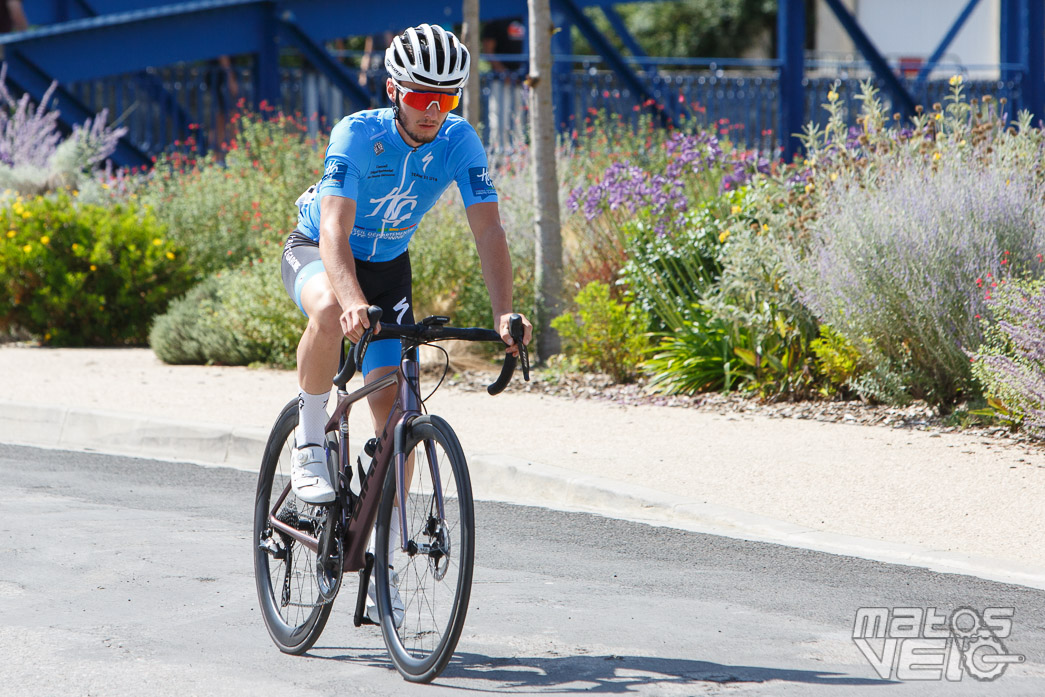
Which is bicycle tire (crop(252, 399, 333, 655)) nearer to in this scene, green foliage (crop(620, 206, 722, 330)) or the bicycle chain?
the bicycle chain

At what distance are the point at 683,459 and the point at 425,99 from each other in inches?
143

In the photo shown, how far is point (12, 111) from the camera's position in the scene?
57.5 feet

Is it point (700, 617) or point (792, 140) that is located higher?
point (792, 140)

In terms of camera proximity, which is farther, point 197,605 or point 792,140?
point 792,140

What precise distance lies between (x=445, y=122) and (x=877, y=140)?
592 cm

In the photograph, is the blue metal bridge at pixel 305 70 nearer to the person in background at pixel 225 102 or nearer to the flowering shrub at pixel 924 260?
the person in background at pixel 225 102

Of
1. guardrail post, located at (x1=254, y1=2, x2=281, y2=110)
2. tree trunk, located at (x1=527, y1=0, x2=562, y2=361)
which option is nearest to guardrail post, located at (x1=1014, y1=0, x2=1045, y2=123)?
guardrail post, located at (x1=254, y1=2, x2=281, y2=110)

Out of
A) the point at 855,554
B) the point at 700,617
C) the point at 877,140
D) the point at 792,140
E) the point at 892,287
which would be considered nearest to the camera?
the point at 700,617

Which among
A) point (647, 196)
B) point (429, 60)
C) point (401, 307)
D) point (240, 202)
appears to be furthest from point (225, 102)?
point (429, 60)

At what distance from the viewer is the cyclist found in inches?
173

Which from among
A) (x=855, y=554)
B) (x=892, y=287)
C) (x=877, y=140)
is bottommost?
(x=855, y=554)

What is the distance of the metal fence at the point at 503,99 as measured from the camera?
19.5 m

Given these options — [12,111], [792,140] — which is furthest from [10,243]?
[792,140]

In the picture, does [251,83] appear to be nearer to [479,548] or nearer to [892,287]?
[892,287]
